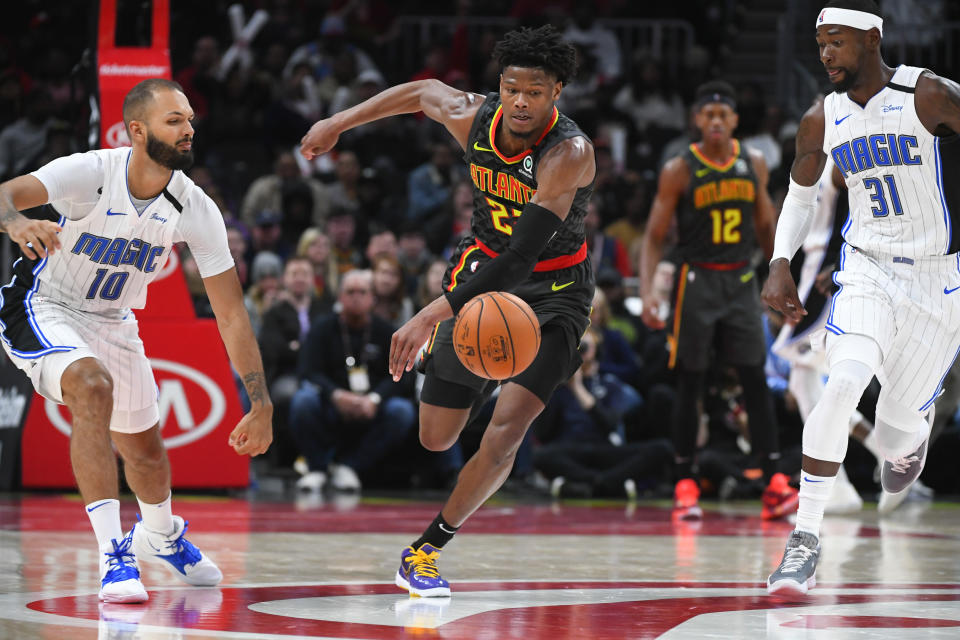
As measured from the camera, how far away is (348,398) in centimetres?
985

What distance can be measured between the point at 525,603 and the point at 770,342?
6072 mm

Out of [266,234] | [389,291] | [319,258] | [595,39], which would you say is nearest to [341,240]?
[319,258]

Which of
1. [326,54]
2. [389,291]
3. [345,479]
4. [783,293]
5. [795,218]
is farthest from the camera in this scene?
[326,54]

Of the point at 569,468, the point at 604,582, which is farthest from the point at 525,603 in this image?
the point at 569,468

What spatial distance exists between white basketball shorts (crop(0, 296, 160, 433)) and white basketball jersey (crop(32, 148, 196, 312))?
0.08 m

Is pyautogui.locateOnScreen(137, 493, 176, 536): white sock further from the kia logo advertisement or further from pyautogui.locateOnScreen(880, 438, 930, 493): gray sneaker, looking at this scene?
the kia logo advertisement

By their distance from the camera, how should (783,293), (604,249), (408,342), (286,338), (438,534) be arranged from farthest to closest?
(604,249)
(286,338)
(783,293)
(438,534)
(408,342)

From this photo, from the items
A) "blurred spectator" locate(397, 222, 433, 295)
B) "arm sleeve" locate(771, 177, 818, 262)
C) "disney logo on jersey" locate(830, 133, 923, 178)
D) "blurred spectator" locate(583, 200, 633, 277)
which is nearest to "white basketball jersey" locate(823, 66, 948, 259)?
"disney logo on jersey" locate(830, 133, 923, 178)

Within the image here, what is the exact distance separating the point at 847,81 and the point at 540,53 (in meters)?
1.29

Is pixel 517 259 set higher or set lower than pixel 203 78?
lower

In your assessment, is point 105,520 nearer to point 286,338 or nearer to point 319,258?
point 286,338

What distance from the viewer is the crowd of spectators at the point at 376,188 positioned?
10.0 m

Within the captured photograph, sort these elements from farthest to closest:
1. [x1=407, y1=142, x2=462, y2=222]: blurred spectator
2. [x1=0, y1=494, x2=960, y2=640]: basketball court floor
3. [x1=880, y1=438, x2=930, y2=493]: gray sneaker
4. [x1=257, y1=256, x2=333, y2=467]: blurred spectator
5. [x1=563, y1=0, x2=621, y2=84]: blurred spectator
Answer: [x1=563, y1=0, x2=621, y2=84]: blurred spectator
[x1=407, y1=142, x2=462, y2=222]: blurred spectator
[x1=257, y1=256, x2=333, y2=467]: blurred spectator
[x1=880, y1=438, x2=930, y2=493]: gray sneaker
[x1=0, y1=494, x2=960, y2=640]: basketball court floor

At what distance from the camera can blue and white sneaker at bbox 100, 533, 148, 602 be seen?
4.52 m
